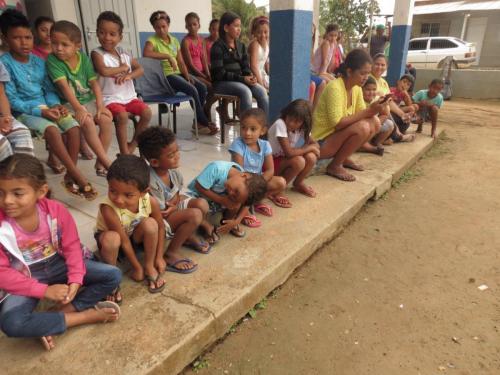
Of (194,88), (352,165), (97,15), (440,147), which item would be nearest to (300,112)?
(352,165)

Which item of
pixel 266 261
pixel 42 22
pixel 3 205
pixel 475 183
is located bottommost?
pixel 475 183

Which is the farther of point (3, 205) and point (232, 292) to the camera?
point (232, 292)

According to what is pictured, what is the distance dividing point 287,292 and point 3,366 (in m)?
1.46

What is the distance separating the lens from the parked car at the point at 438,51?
50.5 ft

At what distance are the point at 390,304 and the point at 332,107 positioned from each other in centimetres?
192

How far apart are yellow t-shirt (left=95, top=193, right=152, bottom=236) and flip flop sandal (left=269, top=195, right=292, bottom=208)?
4.20ft

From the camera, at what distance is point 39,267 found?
66.3 inches

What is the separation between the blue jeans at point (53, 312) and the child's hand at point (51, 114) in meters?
1.38

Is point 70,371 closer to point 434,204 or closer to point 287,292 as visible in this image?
point 287,292

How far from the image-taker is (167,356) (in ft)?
5.25

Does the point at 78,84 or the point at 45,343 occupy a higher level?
the point at 78,84

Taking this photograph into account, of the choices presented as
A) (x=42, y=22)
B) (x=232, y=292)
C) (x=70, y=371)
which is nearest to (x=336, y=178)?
(x=232, y=292)

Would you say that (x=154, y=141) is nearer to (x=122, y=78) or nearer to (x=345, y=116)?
(x=122, y=78)

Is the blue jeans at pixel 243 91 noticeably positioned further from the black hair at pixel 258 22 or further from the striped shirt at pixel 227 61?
the black hair at pixel 258 22
